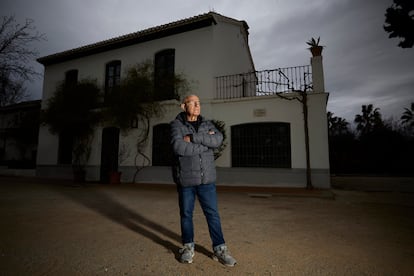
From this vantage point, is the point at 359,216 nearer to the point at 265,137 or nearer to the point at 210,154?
the point at 210,154

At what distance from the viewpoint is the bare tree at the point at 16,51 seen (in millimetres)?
10312

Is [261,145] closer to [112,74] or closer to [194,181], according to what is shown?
[194,181]

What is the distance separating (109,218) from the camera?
12.7 ft

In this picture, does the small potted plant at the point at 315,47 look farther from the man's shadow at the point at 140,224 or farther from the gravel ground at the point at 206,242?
the man's shadow at the point at 140,224

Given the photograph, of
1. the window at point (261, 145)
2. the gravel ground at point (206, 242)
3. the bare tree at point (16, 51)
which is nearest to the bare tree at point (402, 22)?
the window at point (261, 145)

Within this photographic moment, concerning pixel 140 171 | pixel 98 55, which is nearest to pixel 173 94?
pixel 140 171

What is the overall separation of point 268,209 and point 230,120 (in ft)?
17.6

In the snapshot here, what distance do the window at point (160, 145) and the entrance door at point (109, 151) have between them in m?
2.33

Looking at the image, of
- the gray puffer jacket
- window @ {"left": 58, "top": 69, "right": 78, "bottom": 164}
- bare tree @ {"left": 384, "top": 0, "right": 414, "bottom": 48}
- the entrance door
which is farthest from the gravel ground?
window @ {"left": 58, "top": 69, "right": 78, "bottom": 164}

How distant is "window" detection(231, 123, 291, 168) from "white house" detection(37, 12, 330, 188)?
0.04 meters

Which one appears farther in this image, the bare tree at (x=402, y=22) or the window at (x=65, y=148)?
the window at (x=65, y=148)

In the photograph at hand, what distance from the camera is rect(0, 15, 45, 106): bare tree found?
1031 cm

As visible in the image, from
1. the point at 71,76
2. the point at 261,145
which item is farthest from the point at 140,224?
the point at 71,76

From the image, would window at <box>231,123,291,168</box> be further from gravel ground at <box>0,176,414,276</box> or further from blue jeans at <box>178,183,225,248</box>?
blue jeans at <box>178,183,225,248</box>
